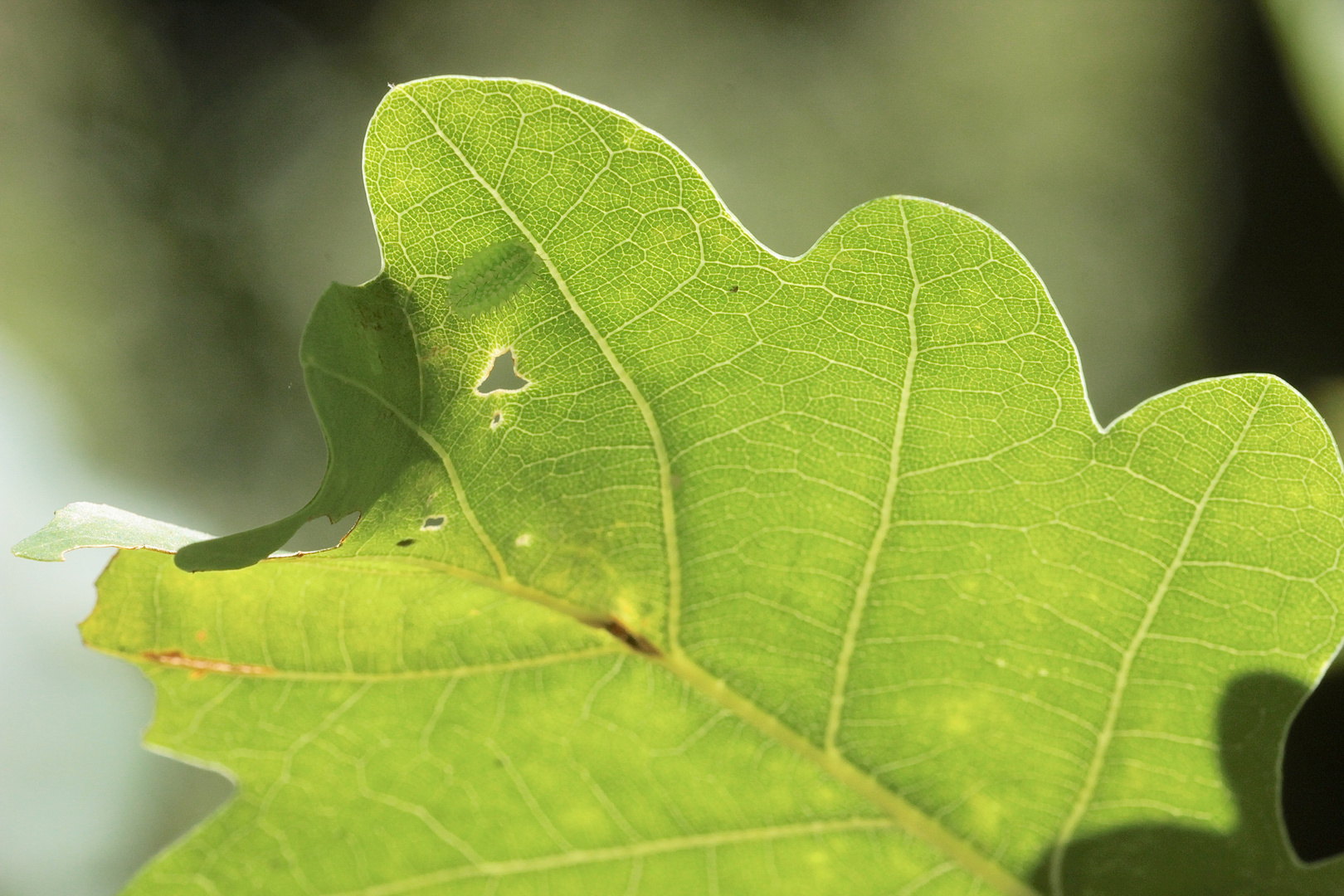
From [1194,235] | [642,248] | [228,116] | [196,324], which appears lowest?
[1194,235]

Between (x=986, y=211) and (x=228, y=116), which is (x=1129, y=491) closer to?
(x=986, y=211)

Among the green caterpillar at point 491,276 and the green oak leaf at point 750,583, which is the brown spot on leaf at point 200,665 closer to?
the green oak leaf at point 750,583

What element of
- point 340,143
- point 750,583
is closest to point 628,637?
point 750,583

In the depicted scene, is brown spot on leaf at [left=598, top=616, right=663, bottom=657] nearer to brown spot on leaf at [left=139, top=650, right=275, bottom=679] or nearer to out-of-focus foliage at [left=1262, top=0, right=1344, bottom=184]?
brown spot on leaf at [left=139, top=650, right=275, bottom=679]

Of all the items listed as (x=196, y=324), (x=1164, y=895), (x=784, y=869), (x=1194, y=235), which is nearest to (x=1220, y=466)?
(x=1164, y=895)

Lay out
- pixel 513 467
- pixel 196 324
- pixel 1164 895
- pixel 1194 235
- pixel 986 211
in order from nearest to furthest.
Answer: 1. pixel 1164 895
2. pixel 513 467
3. pixel 1194 235
4. pixel 986 211
5. pixel 196 324

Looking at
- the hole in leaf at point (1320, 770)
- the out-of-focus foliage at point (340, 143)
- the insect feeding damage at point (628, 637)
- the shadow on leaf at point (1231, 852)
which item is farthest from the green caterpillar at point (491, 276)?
the out-of-focus foliage at point (340, 143)

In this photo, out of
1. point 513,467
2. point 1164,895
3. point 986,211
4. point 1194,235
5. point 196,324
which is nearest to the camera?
point 1164,895
